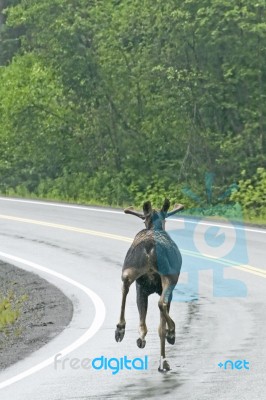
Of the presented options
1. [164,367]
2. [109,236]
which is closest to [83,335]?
[164,367]

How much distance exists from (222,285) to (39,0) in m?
21.2

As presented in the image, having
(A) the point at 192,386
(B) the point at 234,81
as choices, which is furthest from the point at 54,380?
(B) the point at 234,81

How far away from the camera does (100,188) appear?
38.0 meters

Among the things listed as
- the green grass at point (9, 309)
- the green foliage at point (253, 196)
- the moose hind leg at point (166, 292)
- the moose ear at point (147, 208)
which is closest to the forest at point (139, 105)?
the green foliage at point (253, 196)

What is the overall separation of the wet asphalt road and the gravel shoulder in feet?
0.71

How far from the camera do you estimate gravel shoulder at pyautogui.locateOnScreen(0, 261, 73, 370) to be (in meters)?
14.4

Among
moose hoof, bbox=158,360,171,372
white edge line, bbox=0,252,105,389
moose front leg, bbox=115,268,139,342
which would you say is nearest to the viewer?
moose front leg, bbox=115,268,139,342

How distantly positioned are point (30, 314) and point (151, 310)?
2.05 metres

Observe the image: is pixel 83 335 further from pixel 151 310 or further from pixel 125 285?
pixel 125 285

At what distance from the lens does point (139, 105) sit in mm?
37719

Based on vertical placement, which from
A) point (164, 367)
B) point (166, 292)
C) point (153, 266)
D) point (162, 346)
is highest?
point (153, 266)

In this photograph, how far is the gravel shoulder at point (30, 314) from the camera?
14.4m

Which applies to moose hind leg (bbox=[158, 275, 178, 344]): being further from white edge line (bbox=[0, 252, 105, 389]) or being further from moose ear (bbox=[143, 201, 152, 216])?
white edge line (bbox=[0, 252, 105, 389])

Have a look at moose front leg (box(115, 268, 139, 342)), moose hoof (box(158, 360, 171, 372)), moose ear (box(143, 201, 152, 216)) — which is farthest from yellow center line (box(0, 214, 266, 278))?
moose front leg (box(115, 268, 139, 342))
